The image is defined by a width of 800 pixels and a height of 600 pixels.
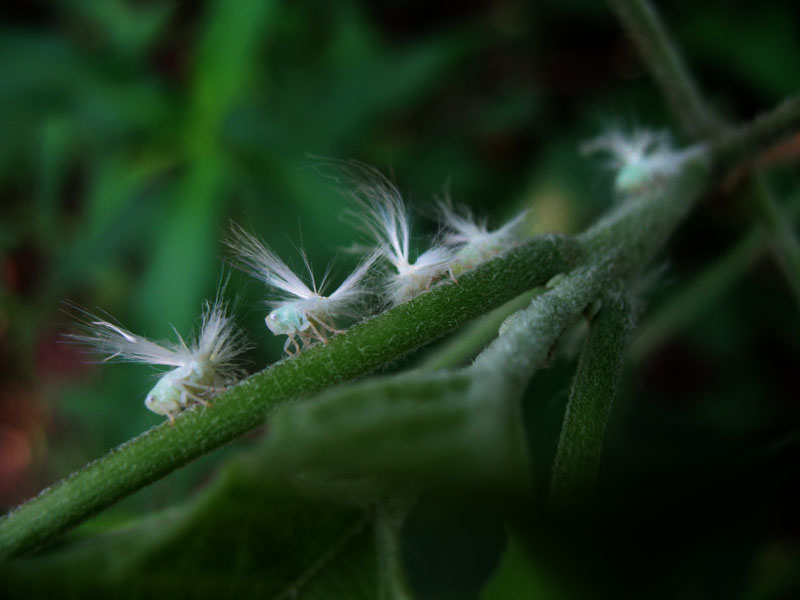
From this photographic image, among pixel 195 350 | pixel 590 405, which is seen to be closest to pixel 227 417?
pixel 195 350

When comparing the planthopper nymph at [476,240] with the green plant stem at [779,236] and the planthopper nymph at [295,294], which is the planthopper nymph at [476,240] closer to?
the planthopper nymph at [295,294]

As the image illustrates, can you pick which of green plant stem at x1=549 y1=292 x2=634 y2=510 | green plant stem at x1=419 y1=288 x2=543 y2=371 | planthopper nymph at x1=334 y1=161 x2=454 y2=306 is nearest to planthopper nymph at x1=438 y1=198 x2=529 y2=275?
planthopper nymph at x1=334 y1=161 x2=454 y2=306

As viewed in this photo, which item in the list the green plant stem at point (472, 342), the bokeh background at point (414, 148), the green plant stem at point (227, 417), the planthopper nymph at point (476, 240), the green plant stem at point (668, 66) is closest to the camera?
the green plant stem at point (227, 417)

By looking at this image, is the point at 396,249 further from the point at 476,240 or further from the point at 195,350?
the point at 195,350

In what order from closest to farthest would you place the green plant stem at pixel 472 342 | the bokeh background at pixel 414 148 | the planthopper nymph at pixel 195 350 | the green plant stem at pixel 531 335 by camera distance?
1. the green plant stem at pixel 531 335
2. the planthopper nymph at pixel 195 350
3. the green plant stem at pixel 472 342
4. the bokeh background at pixel 414 148

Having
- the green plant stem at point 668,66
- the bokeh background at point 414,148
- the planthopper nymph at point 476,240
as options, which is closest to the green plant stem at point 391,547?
the planthopper nymph at point 476,240

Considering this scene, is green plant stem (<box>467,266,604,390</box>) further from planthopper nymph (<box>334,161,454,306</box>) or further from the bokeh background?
the bokeh background

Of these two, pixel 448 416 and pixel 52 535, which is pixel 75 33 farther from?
pixel 448 416

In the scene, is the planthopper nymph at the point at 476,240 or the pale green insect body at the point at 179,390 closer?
the pale green insect body at the point at 179,390
